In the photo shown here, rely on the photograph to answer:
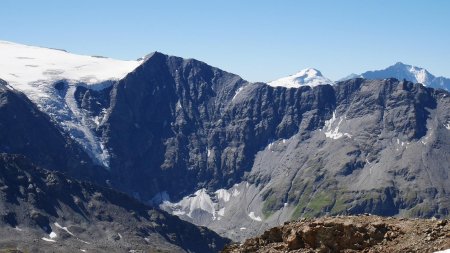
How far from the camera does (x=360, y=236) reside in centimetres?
5072

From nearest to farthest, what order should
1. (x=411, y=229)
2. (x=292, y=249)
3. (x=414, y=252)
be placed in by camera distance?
(x=414, y=252) < (x=411, y=229) < (x=292, y=249)

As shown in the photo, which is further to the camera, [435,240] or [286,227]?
[286,227]

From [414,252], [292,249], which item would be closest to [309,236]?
[292,249]

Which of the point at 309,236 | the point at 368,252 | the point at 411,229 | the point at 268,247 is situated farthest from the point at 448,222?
the point at 268,247

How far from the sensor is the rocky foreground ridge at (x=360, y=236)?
4766 centimetres

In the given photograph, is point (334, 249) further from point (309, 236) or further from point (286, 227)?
point (286, 227)

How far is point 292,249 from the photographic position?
53.4 meters

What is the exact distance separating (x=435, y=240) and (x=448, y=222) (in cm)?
378

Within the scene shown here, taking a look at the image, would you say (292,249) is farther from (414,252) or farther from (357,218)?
(414,252)

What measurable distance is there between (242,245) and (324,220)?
25.7 ft

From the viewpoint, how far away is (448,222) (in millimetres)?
50062

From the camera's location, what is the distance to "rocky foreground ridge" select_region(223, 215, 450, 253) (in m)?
47.7

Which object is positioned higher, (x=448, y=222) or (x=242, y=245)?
(x=448, y=222)

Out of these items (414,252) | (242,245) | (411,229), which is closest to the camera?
(414,252)
